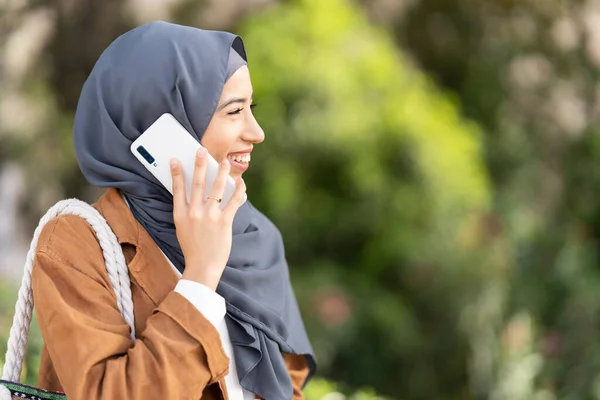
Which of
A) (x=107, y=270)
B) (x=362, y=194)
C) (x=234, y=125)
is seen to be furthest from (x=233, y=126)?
(x=362, y=194)

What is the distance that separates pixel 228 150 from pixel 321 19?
9.87ft

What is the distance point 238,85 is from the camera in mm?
1556

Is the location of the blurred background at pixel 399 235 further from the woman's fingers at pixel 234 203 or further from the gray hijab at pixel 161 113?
the woman's fingers at pixel 234 203

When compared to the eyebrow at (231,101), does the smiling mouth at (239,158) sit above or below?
below

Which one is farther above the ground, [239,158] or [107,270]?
[239,158]

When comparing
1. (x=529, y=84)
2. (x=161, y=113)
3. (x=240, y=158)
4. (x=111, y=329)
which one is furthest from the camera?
(x=529, y=84)

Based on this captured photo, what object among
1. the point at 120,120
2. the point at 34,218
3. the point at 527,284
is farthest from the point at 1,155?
the point at 120,120

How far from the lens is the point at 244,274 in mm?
1609

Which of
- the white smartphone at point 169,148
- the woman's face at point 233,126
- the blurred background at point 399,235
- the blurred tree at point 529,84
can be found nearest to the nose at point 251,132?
the woman's face at point 233,126

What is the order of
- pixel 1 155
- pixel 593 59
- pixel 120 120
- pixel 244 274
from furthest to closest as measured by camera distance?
pixel 593 59 < pixel 1 155 < pixel 244 274 < pixel 120 120

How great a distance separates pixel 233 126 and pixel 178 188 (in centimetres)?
18

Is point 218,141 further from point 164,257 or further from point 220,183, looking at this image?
point 164,257

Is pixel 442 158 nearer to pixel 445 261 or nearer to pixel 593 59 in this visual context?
pixel 445 261

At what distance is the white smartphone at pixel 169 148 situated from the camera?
1.48 meters
